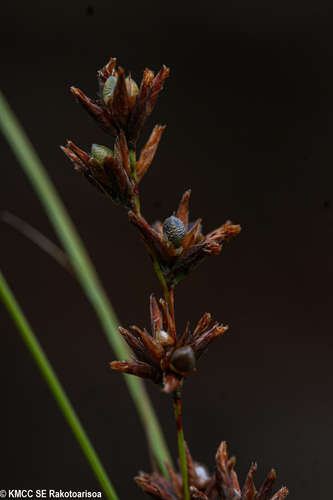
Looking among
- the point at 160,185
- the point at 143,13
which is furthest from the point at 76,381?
the point at 143,13

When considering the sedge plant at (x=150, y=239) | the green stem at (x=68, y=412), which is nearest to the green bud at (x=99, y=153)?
the sedge plant at (x=150, y=239)

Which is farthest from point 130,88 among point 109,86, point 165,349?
point 165,349

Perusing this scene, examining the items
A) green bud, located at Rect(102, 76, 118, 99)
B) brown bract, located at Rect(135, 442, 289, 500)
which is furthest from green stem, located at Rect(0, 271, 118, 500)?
green bud, located at Rect(102, 76, 118, 99)

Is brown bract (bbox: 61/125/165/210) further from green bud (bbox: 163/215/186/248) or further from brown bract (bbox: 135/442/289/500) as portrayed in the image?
brown bract (bbox: 135/442/289/500)

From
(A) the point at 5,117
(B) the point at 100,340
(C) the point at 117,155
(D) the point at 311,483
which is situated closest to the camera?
(C) the point at 117,155

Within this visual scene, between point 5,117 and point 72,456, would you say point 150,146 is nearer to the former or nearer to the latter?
point 5,117

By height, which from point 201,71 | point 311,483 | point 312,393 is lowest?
point 311,483
